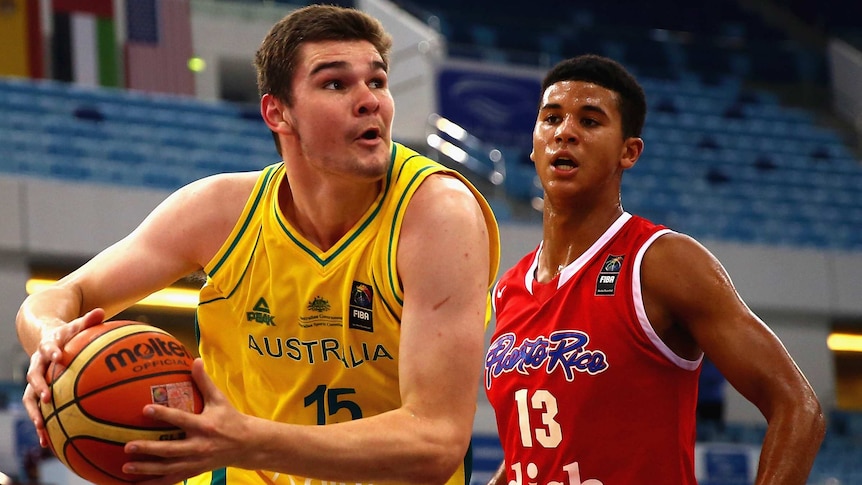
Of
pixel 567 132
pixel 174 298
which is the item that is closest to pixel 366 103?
pixel 567 132

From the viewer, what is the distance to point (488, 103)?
15.0 m

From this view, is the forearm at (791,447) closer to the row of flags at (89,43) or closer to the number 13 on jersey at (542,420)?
the number 13 on jersey at (542,420)

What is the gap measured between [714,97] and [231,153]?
8071 millimetres

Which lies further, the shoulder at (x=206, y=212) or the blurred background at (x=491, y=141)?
the blurred background at (x=491, y=141)

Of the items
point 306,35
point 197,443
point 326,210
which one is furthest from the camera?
point 326,210

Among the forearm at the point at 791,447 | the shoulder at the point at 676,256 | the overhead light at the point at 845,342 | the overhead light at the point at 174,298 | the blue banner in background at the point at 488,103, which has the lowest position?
the overhead light at the point at 845,342

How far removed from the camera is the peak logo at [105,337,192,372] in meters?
2.74

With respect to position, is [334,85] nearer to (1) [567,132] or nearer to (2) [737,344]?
(1) [567,132]

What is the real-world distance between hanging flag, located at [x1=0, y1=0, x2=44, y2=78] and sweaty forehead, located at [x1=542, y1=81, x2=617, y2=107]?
11099 millimetres

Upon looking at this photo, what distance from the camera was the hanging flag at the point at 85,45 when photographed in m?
13.9

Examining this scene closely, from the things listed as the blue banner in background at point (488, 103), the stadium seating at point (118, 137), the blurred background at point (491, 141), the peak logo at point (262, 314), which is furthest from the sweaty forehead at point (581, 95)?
the blue banner in background at point (488, 103)

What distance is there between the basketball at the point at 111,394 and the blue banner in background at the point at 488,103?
12149 mm

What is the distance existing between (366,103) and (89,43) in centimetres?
1150

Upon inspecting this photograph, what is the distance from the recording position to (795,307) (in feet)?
52.3
